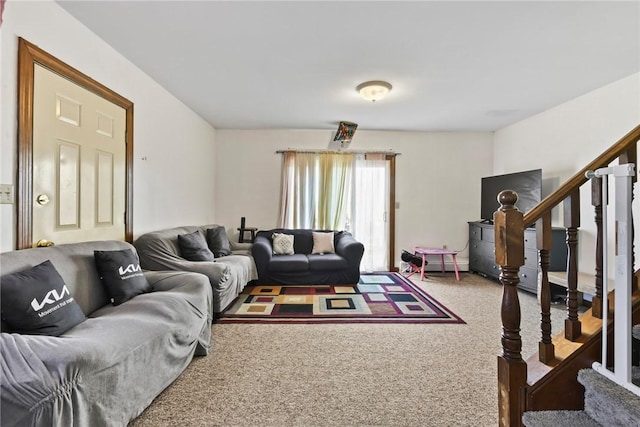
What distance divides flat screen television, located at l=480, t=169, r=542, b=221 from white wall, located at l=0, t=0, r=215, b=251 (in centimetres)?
457

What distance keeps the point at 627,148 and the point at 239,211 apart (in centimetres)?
479

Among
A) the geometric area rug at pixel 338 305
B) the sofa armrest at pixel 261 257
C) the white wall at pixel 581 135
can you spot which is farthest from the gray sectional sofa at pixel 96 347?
the white wall at pixel 581 135

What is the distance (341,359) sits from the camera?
218 centimetres

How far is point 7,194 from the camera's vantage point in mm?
1717

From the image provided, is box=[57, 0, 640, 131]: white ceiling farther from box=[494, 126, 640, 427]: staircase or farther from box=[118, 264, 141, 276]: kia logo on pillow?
box=[118, 264, 141, 276]: kia logo on pillow

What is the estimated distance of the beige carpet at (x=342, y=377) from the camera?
1591 mm

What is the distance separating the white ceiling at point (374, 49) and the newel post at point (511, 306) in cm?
159

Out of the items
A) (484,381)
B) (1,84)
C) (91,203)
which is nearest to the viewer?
(1,84)

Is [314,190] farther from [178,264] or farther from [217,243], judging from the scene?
[178,264]

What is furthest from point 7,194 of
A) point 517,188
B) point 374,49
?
point 517,188

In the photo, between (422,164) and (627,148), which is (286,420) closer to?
(627,148)

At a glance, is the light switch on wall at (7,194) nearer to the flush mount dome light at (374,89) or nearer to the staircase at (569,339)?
the staircase at (569,339)

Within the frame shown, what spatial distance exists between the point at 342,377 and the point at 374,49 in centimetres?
258

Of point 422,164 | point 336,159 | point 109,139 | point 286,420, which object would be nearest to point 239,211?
Result: point 336,159
